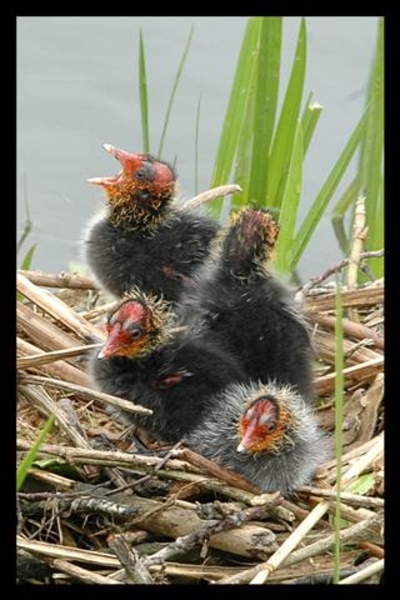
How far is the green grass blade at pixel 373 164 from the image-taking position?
15.1 feet

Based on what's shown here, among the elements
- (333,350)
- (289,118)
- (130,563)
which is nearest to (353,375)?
(333,350)

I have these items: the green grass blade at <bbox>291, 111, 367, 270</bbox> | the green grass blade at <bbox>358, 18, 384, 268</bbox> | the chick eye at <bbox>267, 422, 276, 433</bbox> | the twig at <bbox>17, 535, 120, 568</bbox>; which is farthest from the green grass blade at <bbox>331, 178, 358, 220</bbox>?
the twig at <bbox>17, 535, 120, 568</bbox>

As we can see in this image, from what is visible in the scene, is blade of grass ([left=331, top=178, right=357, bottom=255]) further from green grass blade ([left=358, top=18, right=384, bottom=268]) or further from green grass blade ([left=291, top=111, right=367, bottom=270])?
green grass blade ([left=291, top=111, right=367, bottom=270])

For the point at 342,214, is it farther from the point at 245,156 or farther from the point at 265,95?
the point at 265,95

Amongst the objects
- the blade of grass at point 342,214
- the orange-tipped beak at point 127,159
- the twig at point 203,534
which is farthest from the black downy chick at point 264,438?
the blade of grass at point 342,214

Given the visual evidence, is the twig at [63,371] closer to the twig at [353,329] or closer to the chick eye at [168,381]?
the chick eye at [168,381]

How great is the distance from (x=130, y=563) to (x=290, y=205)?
152 cm

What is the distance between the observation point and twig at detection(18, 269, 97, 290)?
3979 millimetres

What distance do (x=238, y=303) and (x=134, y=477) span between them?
57 cm

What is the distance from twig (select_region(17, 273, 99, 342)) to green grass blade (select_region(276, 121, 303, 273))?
0.62 metres

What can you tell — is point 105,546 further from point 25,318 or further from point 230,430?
point 25,318

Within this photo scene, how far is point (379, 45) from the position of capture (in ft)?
14.7

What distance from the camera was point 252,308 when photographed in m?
3.48

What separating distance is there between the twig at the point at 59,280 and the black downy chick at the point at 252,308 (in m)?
0.49
